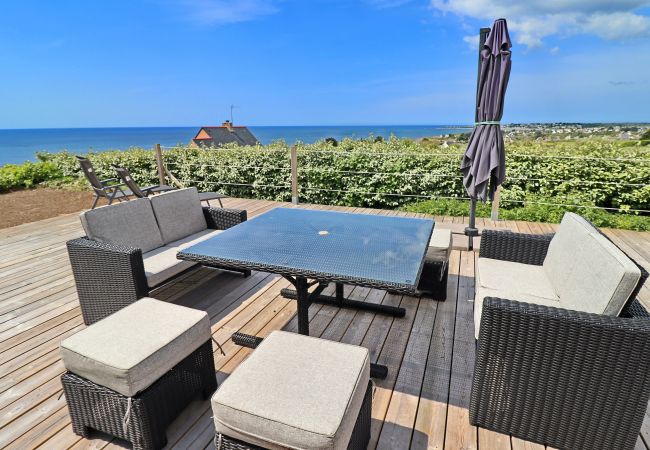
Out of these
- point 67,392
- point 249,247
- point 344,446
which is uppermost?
point 249,247

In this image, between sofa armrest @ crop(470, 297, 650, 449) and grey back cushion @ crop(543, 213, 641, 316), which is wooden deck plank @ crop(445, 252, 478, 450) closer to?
sofa armrest @ crop(470, 297, 650, 449)

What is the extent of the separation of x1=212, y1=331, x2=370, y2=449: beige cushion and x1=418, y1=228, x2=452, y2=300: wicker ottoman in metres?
1.54

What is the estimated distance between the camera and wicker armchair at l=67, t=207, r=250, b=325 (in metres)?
2.36

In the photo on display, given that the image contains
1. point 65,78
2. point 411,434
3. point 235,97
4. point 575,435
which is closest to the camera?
point 575,435

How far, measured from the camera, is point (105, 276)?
2.45m

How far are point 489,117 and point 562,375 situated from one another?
2700 mm

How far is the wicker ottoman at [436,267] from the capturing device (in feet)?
9.24

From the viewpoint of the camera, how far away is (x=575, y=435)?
1548 mm

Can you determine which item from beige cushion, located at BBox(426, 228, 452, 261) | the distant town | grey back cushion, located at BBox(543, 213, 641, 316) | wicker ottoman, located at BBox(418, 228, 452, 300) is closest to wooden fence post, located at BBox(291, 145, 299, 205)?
the distant town

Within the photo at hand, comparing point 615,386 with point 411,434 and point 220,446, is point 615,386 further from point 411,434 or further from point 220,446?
point 220,446

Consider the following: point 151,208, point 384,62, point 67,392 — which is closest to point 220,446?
point 67,392

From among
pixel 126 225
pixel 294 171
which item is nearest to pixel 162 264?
pixel 126 225

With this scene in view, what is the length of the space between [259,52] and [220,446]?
1788 inches

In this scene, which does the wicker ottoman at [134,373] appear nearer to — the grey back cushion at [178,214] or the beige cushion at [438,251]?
the grey back cushion at [178,214]
